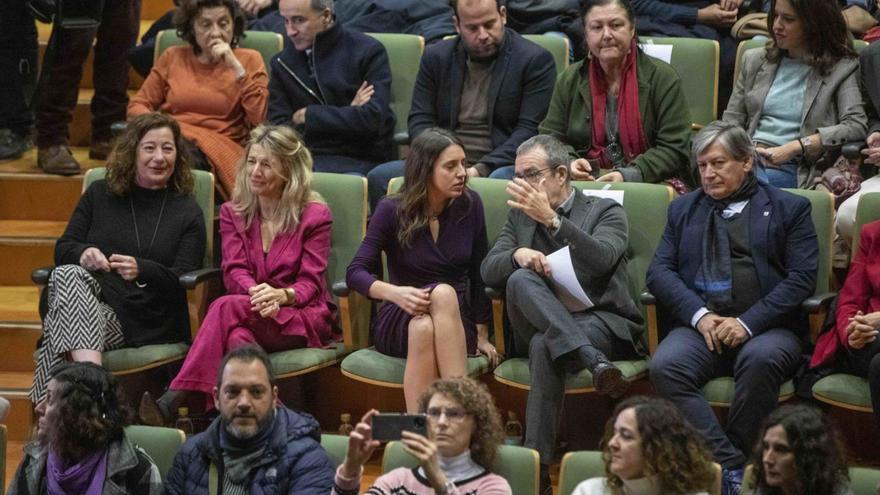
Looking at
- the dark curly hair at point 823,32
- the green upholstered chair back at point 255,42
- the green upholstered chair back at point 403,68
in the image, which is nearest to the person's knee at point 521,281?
the dark curly hair at point 823,32

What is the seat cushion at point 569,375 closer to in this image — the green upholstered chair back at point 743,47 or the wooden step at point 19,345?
the green upholstered chair back at point 743,47

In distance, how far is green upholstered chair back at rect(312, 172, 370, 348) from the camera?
5.39 metres

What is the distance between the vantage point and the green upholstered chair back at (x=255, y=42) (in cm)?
638

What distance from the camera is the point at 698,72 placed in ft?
19.4

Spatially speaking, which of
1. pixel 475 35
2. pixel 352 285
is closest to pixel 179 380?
pixel 352 285

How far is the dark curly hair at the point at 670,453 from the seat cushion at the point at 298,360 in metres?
1.37

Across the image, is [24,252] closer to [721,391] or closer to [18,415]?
[18,415]

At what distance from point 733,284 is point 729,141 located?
16.7 inches

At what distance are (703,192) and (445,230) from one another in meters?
0.81

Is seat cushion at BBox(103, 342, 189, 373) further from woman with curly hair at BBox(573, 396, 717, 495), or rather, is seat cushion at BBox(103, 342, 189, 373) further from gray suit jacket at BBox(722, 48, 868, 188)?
gray suit jacket at BBox(722, 48, 868, 188)

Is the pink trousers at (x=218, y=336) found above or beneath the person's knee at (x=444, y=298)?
beneath

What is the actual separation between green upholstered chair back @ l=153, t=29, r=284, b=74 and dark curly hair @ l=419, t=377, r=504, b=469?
2566 millimetres

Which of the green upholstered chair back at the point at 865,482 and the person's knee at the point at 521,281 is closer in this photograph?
the green upholstered chair back at the point at 865,482

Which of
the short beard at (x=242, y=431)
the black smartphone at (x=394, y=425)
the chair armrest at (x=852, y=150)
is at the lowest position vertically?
the short beard at (x=242, y=431)
